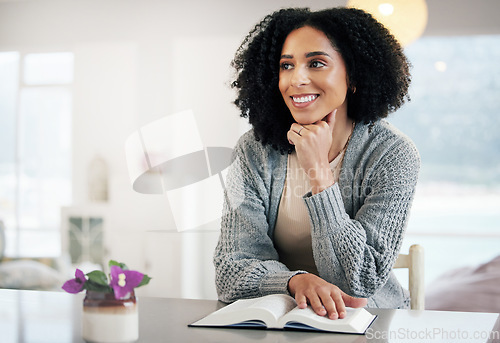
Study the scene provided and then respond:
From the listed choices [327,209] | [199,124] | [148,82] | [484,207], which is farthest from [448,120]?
[327,209]

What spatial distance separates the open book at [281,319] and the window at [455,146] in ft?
10.1

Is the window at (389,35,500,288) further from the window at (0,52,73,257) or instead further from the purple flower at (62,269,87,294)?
the purple flower at (62,269,87,294)

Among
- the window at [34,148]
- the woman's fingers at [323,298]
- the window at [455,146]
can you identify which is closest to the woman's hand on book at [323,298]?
the woman's fingers at [323,298]

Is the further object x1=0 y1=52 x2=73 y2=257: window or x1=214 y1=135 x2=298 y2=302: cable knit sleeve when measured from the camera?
x1=0 y1=52 x2=73 y2=257: window

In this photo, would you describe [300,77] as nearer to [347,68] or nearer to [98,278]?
[347,68]

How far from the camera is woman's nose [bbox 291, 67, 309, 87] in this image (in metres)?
1.37

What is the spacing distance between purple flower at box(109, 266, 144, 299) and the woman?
45cm

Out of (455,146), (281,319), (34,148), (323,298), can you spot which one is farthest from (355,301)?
(34,148)

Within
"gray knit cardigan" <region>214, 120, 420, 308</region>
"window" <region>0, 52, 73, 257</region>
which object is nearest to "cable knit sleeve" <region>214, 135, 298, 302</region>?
"gray knit cardigan" <region>214, 120, 420, 308</region>

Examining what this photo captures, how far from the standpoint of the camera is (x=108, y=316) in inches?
28.7

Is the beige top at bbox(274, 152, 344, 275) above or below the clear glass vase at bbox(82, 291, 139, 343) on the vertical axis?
above

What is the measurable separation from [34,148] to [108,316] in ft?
13.0

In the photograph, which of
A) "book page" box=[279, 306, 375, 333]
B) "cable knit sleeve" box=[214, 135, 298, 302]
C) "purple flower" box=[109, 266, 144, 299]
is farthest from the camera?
"cable knit sleeve" box=[214, 135, 298, 302]

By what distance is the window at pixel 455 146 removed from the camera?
12.4 feet
